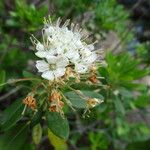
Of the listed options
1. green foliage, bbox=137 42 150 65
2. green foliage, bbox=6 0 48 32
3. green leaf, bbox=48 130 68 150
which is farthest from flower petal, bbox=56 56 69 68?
green foliage, bbox=137 42 150 65

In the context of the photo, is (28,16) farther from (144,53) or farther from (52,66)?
(52,66)

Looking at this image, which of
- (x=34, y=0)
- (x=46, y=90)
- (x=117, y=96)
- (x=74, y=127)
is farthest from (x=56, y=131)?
(x=34, y=0)

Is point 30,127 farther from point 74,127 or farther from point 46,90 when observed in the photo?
point 74,127

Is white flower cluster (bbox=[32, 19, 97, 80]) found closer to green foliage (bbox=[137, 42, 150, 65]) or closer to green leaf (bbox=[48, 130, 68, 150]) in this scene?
green leaf (bbox=[48, 130, 68, 150])

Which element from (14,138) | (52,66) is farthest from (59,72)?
(14,138)

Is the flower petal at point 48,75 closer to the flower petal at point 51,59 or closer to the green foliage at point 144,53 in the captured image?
the flower petal at point 51,59

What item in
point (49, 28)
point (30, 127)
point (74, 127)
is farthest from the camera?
point (74, 127)

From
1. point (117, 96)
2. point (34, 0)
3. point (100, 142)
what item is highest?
point (34, 0)
